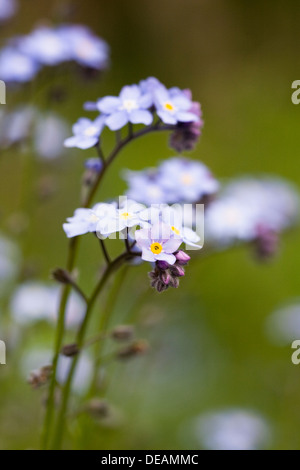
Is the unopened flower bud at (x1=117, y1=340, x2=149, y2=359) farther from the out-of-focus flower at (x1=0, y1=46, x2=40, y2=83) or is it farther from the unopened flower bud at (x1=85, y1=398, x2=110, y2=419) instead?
the out-of-focus flower at (x1=0, y1=46, x2=40, y2=83)

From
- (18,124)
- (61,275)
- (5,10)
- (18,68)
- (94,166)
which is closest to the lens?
(61,275)

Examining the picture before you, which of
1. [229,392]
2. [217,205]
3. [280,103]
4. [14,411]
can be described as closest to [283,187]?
[217,205]

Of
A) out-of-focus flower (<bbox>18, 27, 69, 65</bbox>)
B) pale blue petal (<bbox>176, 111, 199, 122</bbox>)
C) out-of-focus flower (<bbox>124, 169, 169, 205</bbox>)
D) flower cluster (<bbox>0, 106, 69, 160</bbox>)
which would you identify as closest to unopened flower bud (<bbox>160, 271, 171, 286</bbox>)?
pale blue petal (<bbox>176, 111, 199, 122</bbox>)

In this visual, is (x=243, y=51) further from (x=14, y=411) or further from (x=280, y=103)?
(x=14, y=411)

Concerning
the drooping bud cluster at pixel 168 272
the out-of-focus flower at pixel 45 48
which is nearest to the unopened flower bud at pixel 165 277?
the drooping bud cluster at pixel 168 272

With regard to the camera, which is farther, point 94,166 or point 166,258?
point 94,166

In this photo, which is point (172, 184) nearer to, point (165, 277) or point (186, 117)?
point (186, 117)

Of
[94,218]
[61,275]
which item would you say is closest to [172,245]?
[94,218]
